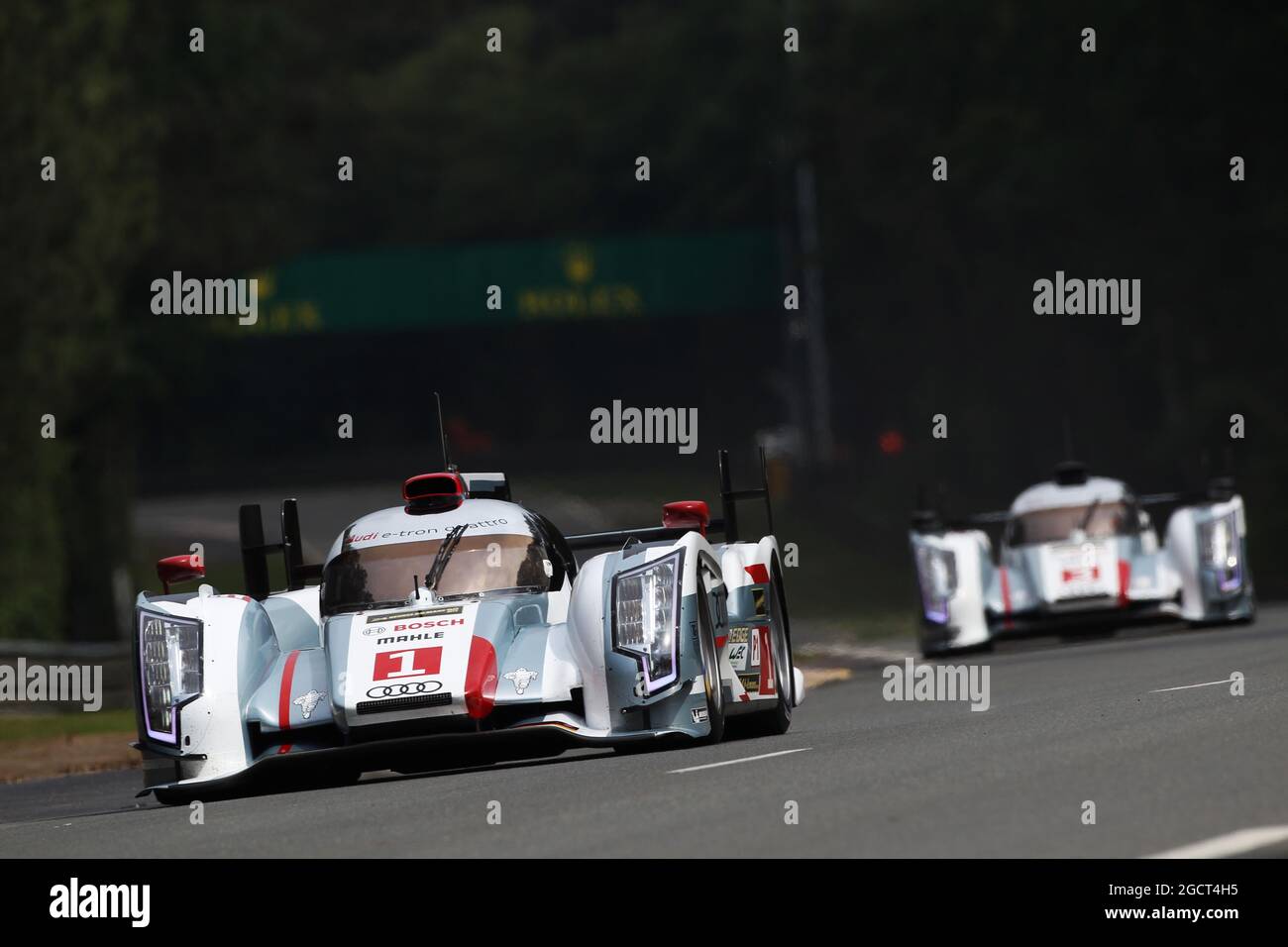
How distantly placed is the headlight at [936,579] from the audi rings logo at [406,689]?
40.6 ft

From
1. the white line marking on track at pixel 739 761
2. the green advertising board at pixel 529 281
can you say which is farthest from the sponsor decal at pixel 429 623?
the green advertising board at pixel 529 281

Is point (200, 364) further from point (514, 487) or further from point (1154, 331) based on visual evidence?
point (1154, 331)

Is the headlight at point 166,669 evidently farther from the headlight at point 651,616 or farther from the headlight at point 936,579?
the headlight at point 936,579

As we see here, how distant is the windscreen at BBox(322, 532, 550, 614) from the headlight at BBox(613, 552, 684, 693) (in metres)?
0.94

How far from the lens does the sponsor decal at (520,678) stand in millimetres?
11977

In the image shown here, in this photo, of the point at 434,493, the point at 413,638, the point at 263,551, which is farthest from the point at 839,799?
the point at 263,551

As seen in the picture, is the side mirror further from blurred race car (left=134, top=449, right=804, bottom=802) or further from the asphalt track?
the asphalt track

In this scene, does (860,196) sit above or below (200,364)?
above

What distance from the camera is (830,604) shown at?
3722cm

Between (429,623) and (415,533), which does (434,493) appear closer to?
(415,533)

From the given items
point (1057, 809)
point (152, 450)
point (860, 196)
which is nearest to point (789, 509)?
point (860, 196)

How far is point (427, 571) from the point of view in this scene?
13.1 metres

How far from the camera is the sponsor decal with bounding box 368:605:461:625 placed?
40.9ft
